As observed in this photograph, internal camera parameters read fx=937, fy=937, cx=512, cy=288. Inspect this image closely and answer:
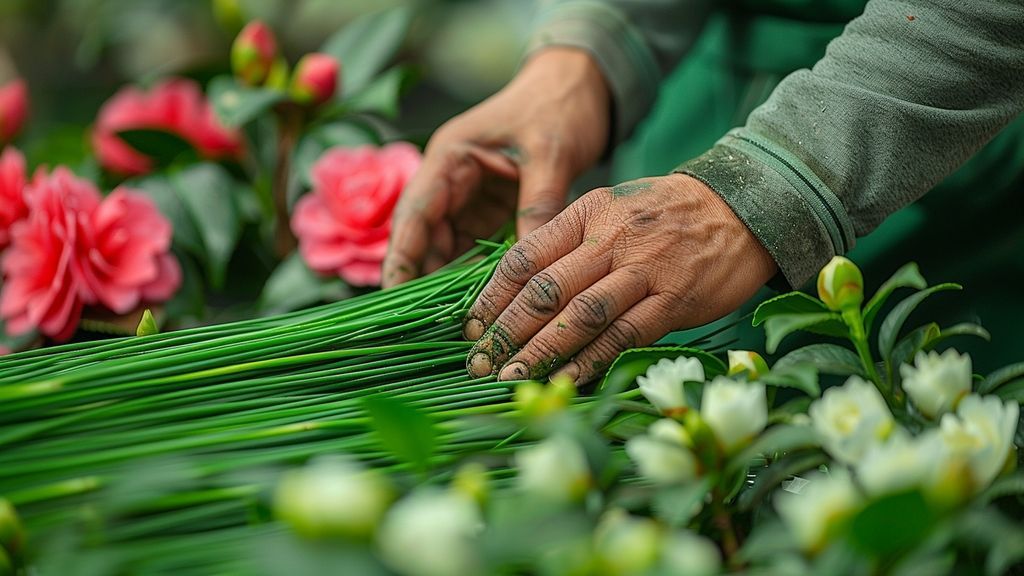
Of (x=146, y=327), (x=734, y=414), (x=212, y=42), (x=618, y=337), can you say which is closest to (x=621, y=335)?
(x=618, y=337)

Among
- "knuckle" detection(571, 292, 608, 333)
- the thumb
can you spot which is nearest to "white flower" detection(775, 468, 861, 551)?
"knuckle" detection(571, 292, 608, 333)

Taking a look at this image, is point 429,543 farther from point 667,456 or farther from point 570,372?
point 570,372

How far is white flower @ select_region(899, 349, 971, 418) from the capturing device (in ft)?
1.49

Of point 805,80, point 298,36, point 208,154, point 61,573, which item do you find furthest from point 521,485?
point 298,36

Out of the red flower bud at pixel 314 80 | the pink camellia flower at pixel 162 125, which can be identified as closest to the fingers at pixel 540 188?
the red flower bud at pixel 314 80

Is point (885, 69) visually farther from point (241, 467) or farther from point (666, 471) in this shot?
point (241, 467)

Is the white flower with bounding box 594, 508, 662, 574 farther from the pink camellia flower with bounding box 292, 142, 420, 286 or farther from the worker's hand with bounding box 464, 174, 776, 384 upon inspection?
the pink camellia flower with bounding box 292, 142, 420, 286

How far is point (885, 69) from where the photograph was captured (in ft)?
2.11

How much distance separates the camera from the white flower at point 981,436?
1.30ft

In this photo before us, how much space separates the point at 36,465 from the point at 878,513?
0.40 meters

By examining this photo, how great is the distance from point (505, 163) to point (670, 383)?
0.43 m

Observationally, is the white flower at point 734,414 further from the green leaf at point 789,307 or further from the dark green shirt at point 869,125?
the dark green shirt at point 869,125

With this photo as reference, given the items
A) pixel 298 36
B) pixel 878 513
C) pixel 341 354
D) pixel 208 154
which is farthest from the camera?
pixel 298 36

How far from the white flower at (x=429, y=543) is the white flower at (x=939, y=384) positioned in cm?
25
